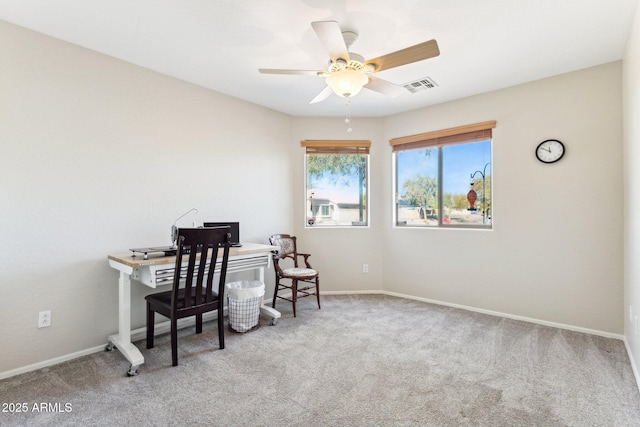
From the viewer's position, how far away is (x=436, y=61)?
9.22 ft

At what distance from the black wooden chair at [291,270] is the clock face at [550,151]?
8.77ft

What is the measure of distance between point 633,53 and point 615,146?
0.90 meters

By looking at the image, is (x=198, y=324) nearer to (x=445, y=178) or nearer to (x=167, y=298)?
(x=167, y=298)

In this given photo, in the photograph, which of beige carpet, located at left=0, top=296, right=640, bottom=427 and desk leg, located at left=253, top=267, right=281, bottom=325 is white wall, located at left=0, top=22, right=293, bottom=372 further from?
desk leg, located at left=253, top=267, right=281, bottom=325

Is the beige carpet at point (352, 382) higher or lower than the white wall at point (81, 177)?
lower

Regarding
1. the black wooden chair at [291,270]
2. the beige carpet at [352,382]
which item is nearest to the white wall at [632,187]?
the beige carpet at [352,382]

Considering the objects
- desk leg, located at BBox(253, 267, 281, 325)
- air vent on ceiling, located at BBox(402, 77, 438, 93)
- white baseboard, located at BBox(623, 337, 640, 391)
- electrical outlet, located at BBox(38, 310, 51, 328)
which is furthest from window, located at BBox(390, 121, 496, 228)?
electrical outlet, located at BBox(38, 310, 51, 328)

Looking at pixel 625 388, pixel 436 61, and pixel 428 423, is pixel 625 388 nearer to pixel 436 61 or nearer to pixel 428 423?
pixel 428 423

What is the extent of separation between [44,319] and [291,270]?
7.30 ft

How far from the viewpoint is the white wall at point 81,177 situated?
2266 mm

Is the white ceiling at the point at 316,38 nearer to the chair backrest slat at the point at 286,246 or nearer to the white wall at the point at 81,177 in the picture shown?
the white wall at the point at 81,177

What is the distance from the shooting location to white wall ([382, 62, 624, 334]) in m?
2.88

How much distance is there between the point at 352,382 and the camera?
7.07 ft

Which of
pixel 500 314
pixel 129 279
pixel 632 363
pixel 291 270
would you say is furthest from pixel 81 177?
pixel 632 363
